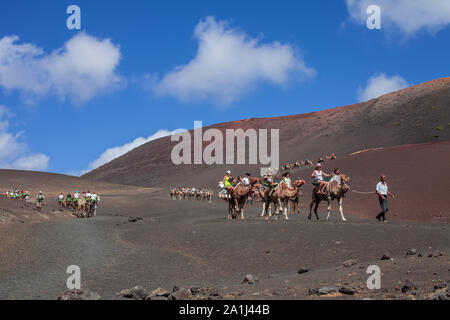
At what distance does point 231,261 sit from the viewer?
49.0 ft

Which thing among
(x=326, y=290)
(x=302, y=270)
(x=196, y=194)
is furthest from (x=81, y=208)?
(x=326, y=290)

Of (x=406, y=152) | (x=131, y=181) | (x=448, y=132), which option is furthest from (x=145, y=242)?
(x=131, y=181)

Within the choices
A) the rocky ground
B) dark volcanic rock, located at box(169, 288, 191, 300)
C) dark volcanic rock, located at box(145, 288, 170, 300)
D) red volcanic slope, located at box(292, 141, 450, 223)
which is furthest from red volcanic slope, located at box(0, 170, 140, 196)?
dark volcanic rock, located at box(169, 288, 191, 300)

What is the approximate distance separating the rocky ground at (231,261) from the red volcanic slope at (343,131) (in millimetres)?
67762

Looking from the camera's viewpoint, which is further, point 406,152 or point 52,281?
point 406,152

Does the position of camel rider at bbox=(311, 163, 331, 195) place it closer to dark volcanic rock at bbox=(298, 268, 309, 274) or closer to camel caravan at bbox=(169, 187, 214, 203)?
dark volcanic rock at bbox=(298, 268, 309, 274)

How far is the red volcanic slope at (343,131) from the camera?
89.3 metres

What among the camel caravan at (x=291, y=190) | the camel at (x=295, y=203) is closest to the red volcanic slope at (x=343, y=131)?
the camel at (x=295, y=203)

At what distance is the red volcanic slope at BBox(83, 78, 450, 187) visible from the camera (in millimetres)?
89312

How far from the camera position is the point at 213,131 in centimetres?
15912

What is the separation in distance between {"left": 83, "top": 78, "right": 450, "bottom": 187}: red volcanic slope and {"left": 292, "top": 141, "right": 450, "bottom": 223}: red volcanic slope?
1296 inches

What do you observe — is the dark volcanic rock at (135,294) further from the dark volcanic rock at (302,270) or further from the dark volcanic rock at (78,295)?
the dark volcanic rock at (302,270)
